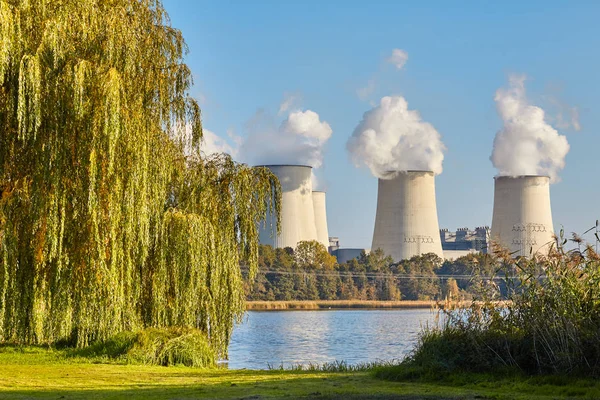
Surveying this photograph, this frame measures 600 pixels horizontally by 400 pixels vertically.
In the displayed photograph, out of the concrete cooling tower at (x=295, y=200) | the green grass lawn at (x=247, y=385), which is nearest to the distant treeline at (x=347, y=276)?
the concrete cooling tower at (x=295, y=200)

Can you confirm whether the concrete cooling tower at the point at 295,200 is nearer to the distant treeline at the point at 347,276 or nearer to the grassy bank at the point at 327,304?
the grassy bank at the point at 327,304

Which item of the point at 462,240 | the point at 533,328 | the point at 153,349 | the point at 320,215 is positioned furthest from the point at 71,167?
the point at 462,240

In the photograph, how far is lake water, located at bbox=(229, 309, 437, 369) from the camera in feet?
78.7

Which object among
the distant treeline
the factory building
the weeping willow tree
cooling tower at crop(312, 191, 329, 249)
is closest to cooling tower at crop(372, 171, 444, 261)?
the distant treeline

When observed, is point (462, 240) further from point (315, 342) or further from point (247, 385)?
point (247, 385)

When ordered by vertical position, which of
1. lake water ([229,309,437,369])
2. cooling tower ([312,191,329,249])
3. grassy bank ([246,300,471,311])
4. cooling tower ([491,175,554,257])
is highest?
cooling tower ([312,191,329,249])

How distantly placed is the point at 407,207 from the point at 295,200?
253 inches

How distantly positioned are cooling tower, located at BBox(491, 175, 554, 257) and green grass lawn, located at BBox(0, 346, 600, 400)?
3698 centimetres

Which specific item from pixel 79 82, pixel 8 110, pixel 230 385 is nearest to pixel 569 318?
pixel 230 385

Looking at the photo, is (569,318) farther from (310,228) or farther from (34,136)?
(310,228)

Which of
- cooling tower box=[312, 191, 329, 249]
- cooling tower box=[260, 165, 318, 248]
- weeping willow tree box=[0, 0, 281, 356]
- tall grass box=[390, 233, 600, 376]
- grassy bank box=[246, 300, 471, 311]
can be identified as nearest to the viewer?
tall grass box=[390, 233, 600, 376]

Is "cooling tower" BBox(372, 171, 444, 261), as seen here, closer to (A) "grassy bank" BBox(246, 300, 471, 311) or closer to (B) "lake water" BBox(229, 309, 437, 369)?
(B) "lake water" BBox(229, 309, 437, 369)

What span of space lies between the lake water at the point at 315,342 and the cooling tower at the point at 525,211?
8194 millimetres

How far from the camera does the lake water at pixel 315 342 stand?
23984 millimetres
